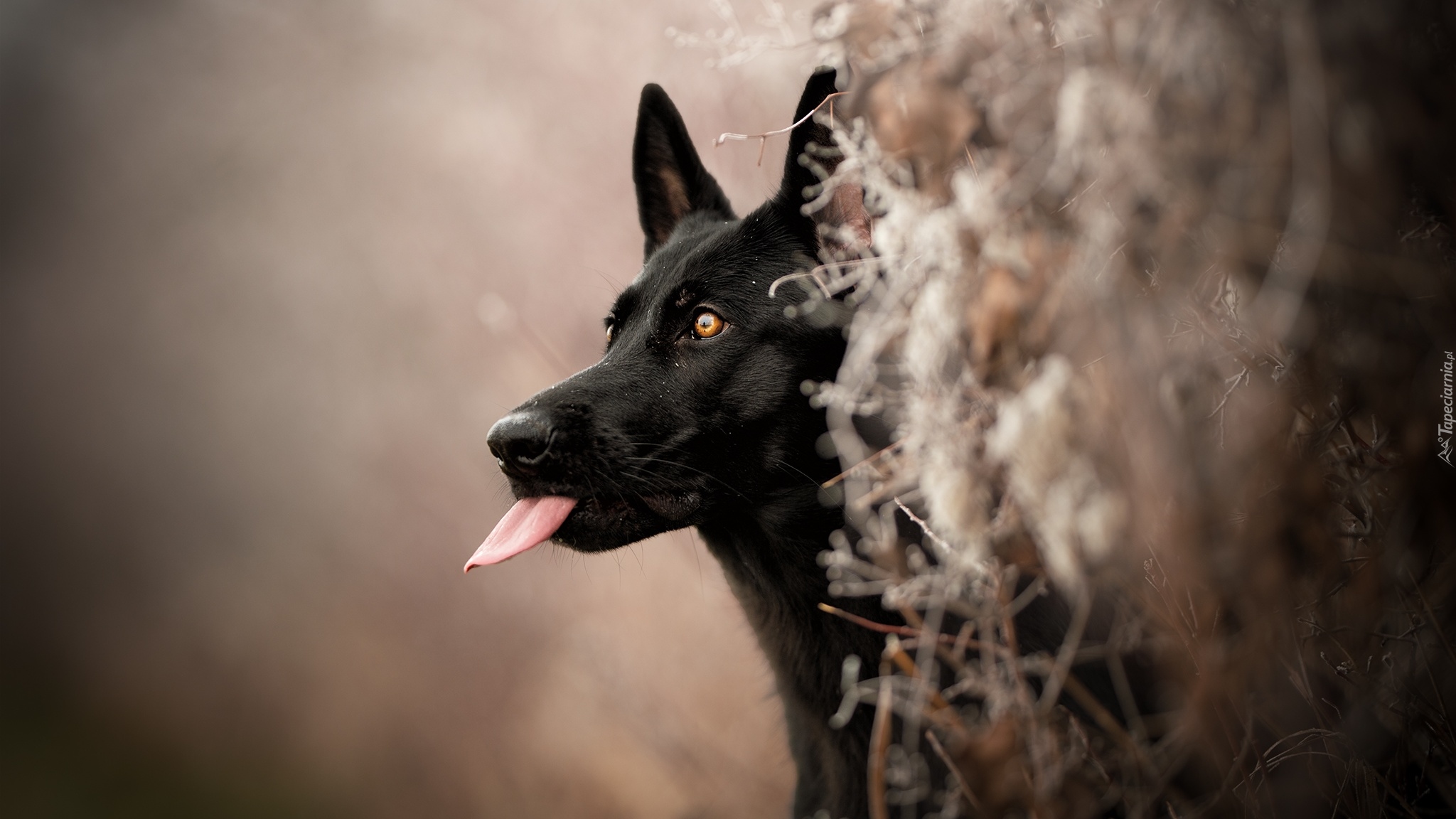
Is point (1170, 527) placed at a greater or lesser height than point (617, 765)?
greater

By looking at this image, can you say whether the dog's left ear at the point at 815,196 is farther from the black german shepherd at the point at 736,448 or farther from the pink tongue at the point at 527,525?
the pink tongue at the point at 527,525

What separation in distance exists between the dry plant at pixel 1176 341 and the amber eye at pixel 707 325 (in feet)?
2.03

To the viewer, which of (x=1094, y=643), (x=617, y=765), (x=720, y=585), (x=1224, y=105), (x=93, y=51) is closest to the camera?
(x=1224, y=105)

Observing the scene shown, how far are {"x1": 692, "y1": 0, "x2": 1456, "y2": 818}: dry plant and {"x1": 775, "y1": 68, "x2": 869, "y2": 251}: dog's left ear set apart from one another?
37cm

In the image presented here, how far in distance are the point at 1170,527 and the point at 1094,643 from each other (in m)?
0.77

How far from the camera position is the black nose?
5.27 feet

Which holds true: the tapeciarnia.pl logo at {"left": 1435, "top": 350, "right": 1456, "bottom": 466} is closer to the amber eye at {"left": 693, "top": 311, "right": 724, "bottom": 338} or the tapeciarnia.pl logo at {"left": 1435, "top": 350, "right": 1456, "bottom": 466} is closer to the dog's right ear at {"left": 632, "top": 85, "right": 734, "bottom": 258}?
the amber eye at {"left": 693, "top": 311, "right": 724, "bottom": 338}

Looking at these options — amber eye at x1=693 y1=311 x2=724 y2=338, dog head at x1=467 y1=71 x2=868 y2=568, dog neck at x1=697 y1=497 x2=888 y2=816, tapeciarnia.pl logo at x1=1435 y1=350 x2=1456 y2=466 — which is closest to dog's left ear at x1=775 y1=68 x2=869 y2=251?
dog head at x1=467 y1=71 x2=868 y2=568

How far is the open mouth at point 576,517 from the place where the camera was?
5.36 ft

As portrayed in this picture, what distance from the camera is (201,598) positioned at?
5918 millimetres

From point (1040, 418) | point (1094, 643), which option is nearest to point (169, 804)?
point (1094, 643)

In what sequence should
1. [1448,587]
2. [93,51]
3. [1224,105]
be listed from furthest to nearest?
[93,51] < [1448,587] < [1224,105]

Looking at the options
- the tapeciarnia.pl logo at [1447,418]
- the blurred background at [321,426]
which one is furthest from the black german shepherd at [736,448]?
the blurred background at [321,426]

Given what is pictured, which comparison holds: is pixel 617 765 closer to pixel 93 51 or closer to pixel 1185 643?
pixel 1185 643
